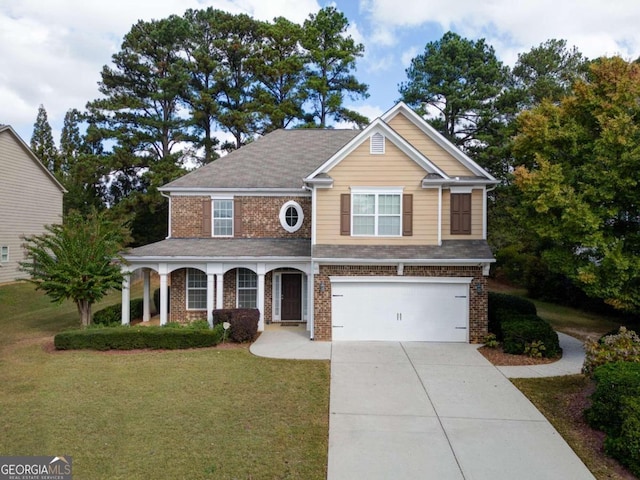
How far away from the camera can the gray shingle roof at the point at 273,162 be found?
16328 millimetres

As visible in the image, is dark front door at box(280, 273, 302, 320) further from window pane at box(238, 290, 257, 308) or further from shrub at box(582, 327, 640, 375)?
shrub at box(582, 327, 640, 375)

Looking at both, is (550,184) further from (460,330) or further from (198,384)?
(198,384)

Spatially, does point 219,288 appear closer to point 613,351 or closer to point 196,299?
point 196,299

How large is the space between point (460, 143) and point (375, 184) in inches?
825

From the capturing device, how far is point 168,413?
24.8 ft

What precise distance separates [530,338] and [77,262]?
1416 cm

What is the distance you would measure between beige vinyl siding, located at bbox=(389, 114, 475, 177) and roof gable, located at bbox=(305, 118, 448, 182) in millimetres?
1369

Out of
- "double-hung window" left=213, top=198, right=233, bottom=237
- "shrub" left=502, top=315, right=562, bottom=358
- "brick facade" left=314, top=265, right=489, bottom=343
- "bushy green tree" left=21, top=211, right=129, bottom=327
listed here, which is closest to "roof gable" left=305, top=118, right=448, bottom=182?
"brick facade" left=314, top=265, right=489, bottom=343

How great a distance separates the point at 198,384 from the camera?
9.09 metres

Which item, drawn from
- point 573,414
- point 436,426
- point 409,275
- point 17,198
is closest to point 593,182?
point 409,275

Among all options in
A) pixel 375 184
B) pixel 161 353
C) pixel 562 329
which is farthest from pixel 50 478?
pixel 562 329

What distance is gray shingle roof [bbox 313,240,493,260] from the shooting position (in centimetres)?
1274

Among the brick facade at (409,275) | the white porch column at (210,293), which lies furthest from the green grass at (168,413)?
the white porch column at (210,293)

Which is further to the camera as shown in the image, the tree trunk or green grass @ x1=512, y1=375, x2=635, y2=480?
the tree trunk
